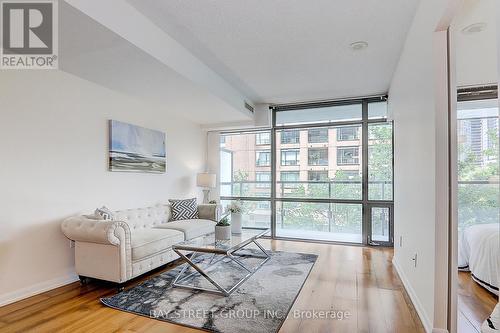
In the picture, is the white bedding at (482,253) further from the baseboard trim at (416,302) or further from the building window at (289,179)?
the building window at (289,179)

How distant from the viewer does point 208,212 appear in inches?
189

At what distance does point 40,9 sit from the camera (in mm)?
2094

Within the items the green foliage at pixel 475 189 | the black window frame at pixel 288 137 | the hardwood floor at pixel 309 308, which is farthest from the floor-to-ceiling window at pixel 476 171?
the black window frame at pixel 288 137

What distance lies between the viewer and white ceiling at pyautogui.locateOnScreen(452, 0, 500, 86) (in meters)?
2.19

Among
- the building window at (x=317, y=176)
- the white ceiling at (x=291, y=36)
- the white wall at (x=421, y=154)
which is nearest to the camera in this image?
the white wall at (x=421, y=154)

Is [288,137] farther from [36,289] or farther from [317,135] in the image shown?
[36,289]

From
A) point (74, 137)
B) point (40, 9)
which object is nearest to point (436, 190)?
point (40, 9)

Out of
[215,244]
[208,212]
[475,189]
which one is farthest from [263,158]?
[475,189]

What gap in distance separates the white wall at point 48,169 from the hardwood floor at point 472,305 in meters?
3.84

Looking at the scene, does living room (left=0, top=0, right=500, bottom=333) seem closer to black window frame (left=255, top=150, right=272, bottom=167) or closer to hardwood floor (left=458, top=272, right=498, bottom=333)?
hardwood floor (left=458, top=272, right=498, bottom=333)

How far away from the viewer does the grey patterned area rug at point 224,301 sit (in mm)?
2223

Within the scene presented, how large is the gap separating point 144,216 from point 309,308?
263 centimetres

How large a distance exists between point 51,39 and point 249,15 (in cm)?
173

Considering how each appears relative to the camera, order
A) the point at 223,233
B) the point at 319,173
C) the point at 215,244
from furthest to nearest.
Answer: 1. the point at 319,173
2. the point at 223,233
3. the point at 215,244
